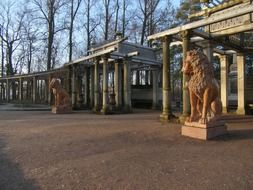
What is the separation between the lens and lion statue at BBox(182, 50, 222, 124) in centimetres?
795

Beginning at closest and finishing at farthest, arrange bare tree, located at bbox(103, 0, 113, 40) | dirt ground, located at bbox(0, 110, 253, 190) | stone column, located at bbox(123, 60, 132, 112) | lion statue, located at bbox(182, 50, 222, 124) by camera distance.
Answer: dirt ground, located at bbox(0, 110, 253, 190), lion statue, located at bbox(182, 50, 222, 124), stone column, located at bbox(123, 60, 132, 112), bare tree, located at bbox(103, 0, 113, 40)

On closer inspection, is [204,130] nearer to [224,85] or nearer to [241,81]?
[241,81]

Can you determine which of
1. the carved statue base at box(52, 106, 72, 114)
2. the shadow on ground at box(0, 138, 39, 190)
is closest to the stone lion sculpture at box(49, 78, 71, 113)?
the carved statue base at box(52, 106, 72, 114)

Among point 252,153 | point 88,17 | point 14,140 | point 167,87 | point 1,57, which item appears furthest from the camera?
point 1,57

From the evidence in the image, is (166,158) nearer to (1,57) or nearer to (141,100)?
(141,100)

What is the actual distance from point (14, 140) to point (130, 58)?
37.0ft

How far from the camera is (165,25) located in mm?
31266

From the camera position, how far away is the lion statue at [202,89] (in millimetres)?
7945

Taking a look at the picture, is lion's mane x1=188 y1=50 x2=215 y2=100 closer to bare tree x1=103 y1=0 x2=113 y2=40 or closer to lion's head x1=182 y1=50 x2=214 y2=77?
lion's head x1=182 y1=50 x2=214 y2=77

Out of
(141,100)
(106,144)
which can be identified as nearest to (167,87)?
(106,144)

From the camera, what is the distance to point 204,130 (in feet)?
25.3

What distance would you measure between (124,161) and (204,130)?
10.1 ft

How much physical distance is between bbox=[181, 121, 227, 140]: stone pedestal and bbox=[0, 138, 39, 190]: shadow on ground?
183 inches

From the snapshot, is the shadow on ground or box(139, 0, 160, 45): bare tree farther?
box(139, 0, 160, 45): bare tree
